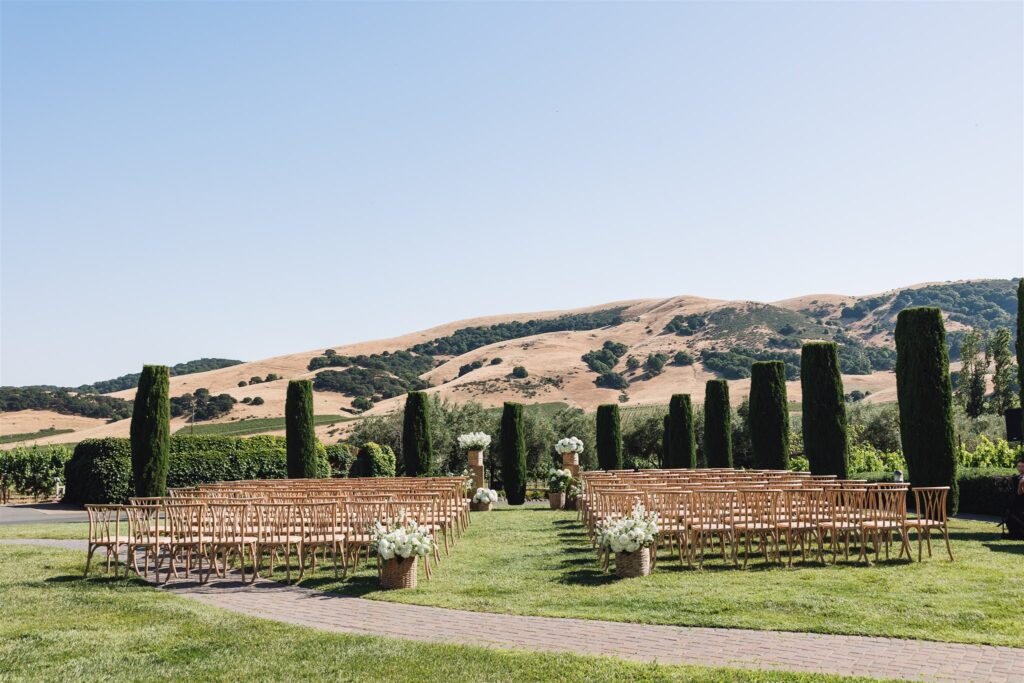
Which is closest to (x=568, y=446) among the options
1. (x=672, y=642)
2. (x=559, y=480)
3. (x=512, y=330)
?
(x=559, y=480)

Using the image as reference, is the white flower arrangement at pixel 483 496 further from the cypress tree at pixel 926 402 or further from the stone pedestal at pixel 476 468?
the cypress tree at pixel 926 402

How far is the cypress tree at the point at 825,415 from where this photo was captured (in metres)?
20.8

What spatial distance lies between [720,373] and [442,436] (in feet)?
230

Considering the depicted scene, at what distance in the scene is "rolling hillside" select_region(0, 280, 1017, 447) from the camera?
3536 inches

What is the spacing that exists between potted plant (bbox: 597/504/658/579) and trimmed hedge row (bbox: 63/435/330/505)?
1859 cm

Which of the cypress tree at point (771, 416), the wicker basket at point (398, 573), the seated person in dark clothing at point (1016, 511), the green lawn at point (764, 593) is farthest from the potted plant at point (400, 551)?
the cypress tree at point (771, 416)

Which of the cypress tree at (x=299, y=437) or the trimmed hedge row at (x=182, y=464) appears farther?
the cypress tree at (x=299, y=437)

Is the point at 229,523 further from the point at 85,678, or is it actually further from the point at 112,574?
the point at 85,678

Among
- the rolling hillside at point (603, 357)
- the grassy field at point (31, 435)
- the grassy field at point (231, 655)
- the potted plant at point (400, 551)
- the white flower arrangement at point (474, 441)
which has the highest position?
the rolling hillside at point (603, 357)

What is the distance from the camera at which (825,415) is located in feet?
68.7

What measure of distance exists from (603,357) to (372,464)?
82.2 metres

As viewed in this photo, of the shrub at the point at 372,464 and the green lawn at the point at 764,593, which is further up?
the shrub at the point at 372,464

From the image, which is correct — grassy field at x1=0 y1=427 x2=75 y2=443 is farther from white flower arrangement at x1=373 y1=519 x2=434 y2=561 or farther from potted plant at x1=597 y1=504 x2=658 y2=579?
potted plant at x1=597 y1=504 x2=658 y2=579

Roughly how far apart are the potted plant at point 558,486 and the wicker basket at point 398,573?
11723 mm
